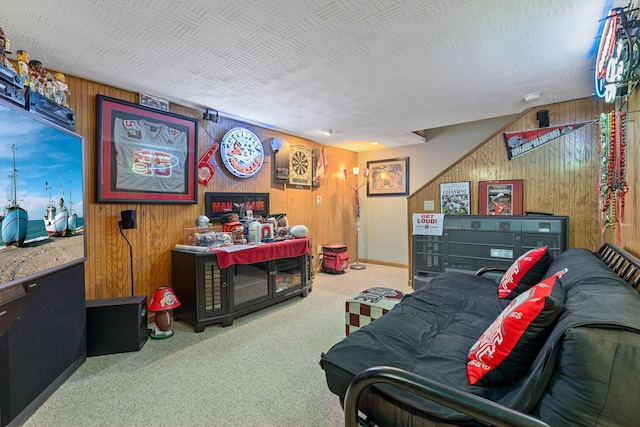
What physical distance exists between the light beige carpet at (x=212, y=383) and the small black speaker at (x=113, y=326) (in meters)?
0.08

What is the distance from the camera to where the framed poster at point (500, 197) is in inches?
136

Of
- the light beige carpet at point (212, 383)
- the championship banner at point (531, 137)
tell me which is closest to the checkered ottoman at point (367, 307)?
the light beige carpet at point (212, 383)

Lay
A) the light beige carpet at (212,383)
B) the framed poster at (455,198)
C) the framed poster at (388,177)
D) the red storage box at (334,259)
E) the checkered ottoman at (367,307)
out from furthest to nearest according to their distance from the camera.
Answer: the framed poster at (388,177) → the red storage box at (334,259) → the framed poster at (455,198) → the checkered ottoman at (367,307) → the light beige carpet at (212,383)

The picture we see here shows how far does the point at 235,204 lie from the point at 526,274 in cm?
307

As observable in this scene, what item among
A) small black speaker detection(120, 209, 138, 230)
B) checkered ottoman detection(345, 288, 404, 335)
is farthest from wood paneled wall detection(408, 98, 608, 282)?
small black speaker detection(120, 209, 138, 230)

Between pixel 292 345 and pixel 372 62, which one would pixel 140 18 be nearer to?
pixel 372 62

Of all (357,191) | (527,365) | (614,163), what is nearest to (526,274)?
(614,163)

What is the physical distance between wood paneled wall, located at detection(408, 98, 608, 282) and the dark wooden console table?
2.76 meters

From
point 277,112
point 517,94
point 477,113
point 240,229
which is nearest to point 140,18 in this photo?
point 277,112

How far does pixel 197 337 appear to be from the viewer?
106 inches

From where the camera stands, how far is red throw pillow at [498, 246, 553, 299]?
82.4 inches

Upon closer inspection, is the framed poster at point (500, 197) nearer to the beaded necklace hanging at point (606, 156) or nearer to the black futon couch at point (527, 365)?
the beaded necklace hanging at point (606, 156)

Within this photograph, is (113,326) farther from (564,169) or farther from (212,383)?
(564,169)

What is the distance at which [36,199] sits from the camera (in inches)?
70.0
